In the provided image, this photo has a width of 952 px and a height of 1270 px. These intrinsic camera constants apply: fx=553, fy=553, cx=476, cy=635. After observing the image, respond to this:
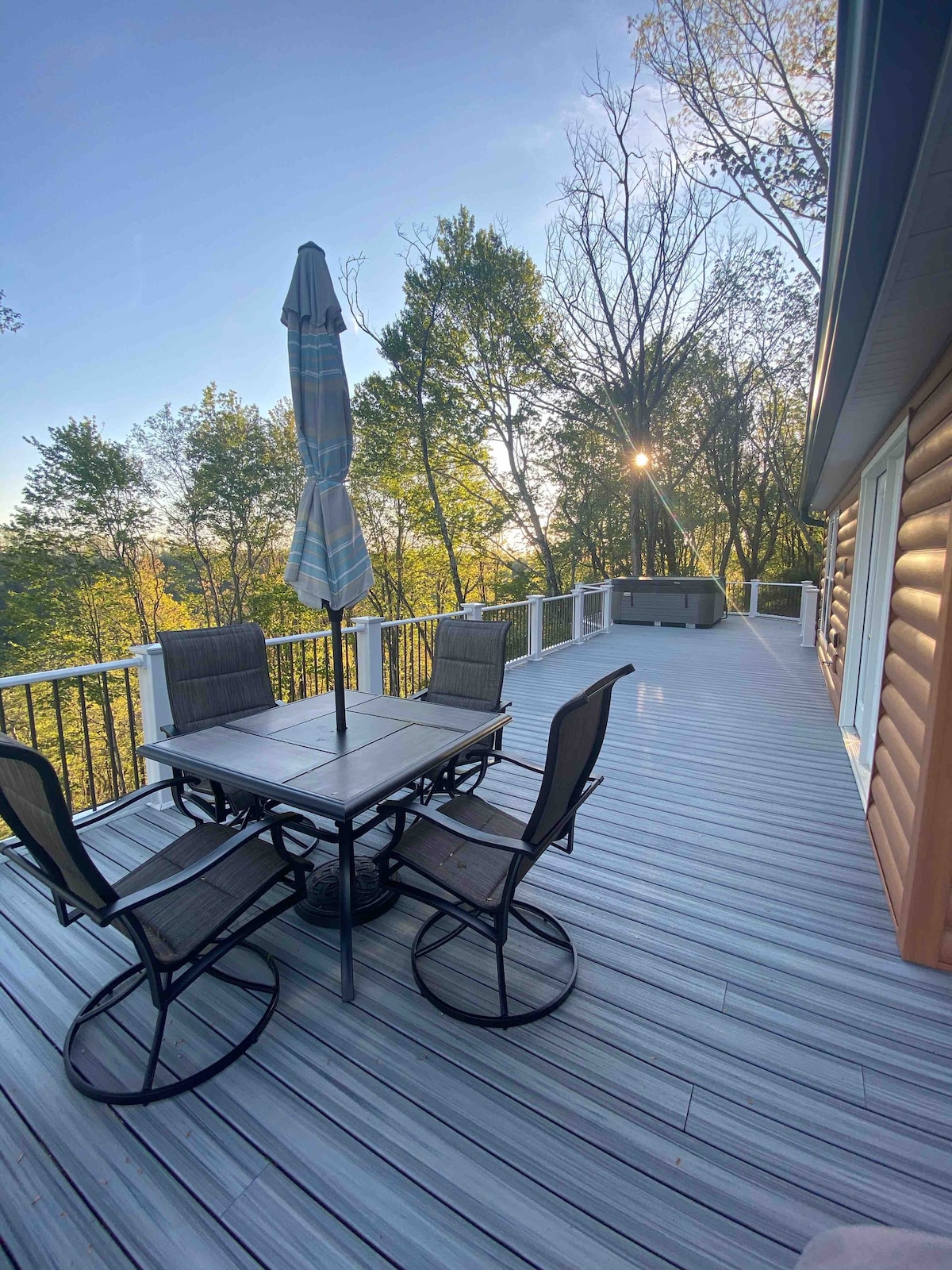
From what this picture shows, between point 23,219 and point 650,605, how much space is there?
625 inches

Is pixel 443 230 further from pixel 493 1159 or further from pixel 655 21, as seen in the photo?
pixel 493 1159

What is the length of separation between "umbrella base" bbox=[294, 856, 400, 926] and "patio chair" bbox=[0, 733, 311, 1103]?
276mm

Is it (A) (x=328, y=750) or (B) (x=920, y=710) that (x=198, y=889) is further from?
(B) (x=920, y=710)

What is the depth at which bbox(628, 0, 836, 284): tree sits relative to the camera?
8359 millimetres

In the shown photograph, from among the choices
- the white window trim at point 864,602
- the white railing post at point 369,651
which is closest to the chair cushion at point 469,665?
the white railing post at point 369,651

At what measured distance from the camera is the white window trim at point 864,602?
307 centimetres

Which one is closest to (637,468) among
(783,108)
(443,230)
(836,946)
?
(783,108)

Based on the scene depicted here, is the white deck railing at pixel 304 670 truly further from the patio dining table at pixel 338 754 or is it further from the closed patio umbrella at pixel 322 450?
the closed patio umbrella at pixel 322 450

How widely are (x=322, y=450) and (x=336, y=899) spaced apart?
6.32 ft

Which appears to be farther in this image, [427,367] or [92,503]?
[92,503]

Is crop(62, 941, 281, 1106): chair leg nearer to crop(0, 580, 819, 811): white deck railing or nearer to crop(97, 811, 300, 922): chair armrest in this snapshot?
crop(97, 811, 300, 922): chair armrest

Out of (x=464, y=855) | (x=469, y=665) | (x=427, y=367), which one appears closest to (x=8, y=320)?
(x=427, y=367)

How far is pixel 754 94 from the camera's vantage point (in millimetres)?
9062

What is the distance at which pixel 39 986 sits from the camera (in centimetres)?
193
